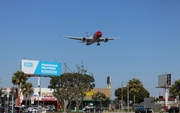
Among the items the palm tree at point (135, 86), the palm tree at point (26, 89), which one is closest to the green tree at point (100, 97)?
the palm tree at point (135, 86)

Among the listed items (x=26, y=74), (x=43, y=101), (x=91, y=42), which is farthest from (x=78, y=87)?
→ (x=43, y=101)

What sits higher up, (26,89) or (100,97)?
(26,89)

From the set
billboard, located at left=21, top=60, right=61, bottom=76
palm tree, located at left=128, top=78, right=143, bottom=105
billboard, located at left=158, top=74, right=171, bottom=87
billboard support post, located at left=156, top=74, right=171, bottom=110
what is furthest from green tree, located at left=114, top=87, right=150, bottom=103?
billboard, located at left=21, top=60, right=61, bottom=76

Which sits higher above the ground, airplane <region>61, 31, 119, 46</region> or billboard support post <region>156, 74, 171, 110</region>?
airplane <region>61, 31, 119, 46</region>

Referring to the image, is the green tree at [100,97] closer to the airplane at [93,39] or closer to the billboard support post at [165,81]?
the billboard support post at [165,81]

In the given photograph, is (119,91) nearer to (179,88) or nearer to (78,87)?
(179,88)

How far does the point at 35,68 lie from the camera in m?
87.0

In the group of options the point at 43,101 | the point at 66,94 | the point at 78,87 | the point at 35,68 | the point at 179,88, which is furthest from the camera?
the point at 43,101

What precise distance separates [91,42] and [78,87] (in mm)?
10144

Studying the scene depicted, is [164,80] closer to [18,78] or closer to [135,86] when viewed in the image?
[135,86]

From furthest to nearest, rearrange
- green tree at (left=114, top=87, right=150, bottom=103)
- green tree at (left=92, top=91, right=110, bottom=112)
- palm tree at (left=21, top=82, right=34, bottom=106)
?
green tree at (left=114, top=87, right=150, bottom=103) < green tree at (left=92, top=91, right=110, bottom=112) < palm tree at (left=21, top=82, right=34, bottom=106)

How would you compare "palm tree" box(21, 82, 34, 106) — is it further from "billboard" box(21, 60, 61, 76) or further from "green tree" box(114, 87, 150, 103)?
"green tree" box(114, 87, 150, 103)

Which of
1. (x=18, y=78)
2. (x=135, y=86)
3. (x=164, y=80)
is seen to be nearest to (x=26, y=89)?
(x=18, y=78)

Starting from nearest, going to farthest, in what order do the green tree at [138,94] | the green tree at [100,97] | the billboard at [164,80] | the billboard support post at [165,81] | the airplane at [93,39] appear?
the airplane at [93,39]
the billboard support post at [165,81]
the billboard at [164,80]
the green tree at [100,97]
the green tree at [138,94]
